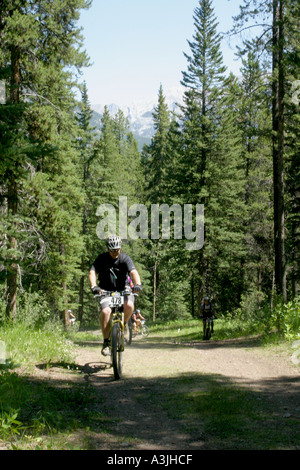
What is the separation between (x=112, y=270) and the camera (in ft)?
24.4

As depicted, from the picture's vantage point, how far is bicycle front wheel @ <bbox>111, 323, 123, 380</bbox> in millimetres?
6695

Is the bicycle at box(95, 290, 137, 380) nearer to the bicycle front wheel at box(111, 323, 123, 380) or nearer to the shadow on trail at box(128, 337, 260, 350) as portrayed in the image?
the bicycle front wheel at box(111, 323, 123, 380)

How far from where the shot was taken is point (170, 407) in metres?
5.38

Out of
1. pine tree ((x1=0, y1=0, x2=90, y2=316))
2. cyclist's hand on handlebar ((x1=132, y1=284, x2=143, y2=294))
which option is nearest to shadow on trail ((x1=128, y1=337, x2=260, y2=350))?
pine tree ((x1=0, y1=0, x2=90, y2=316))

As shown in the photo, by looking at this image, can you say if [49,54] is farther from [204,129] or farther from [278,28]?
[204,129]

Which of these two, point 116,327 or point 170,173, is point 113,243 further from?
point 170,173

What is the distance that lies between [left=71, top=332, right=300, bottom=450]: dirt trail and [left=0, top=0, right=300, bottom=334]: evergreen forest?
7.90 ft

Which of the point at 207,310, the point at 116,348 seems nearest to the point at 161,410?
the point at 116,348

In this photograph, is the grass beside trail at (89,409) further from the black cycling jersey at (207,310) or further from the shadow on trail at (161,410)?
the black cycling jersey at (207,310)

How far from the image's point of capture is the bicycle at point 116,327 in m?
6.75

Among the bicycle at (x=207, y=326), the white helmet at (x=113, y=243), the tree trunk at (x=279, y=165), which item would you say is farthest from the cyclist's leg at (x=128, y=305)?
the bicycle at (x=207, y=326)

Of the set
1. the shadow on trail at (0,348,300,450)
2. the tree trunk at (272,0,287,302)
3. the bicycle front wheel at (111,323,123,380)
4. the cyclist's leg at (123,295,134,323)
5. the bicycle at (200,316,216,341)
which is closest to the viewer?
the shadow on trail at (0,348,300,450)

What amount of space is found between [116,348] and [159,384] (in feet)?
3.07

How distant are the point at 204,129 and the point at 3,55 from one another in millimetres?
18399
